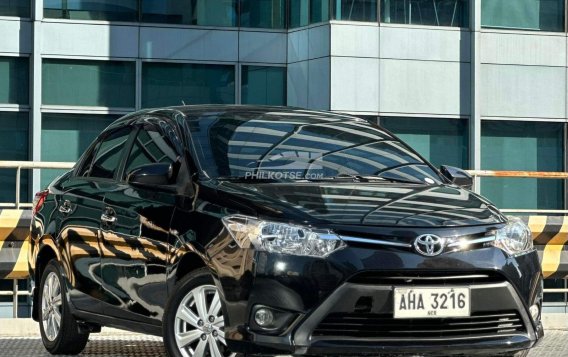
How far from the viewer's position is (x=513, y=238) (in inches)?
271

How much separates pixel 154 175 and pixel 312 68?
22.7 meters

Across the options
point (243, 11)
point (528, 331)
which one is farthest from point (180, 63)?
point (528, 331)

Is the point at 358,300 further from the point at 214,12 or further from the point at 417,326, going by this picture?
the point at 214,12

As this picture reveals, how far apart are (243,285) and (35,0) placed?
79.4 ft

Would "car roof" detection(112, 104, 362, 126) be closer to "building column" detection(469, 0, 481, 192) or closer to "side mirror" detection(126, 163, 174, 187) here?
"side mirror" detection(126, 163, 174, 187)

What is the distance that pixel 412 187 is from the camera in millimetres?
7434

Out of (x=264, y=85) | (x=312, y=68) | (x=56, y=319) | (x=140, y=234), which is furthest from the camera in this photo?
(x=264, y=85)

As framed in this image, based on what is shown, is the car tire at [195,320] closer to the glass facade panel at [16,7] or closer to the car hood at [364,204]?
the car hood at [364,204]

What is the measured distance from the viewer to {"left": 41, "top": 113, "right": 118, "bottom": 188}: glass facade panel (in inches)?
1187

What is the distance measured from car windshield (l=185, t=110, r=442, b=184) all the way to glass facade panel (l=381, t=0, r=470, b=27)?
21568mm

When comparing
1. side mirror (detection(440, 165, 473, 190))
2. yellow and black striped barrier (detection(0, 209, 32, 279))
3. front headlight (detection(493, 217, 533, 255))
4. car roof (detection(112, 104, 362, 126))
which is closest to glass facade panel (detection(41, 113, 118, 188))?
yellow and black striped barrier (detection(0, 209, 32, 279))

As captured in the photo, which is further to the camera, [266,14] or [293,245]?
[266,14]

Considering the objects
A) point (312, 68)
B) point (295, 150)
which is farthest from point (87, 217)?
point (312, 68)

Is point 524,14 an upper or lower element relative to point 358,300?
upper
